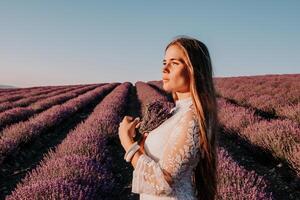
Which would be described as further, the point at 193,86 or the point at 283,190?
the point at 283,190

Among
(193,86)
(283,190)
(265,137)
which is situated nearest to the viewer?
(193,86)

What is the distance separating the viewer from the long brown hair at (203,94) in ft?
5.79

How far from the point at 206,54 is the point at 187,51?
0.27 feet

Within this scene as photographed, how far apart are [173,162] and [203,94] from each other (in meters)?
0.32

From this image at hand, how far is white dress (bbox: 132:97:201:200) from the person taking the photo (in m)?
1.71

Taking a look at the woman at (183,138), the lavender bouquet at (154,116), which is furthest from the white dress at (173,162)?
the lavender bouquet at (154,116)

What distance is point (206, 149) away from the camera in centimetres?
177

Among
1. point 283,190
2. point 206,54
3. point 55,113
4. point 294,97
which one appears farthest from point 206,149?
point 294,97

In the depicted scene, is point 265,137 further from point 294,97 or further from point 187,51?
point 294,97

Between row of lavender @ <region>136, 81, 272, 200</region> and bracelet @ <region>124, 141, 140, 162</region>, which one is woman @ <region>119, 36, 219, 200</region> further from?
row of lavender @ <region>136, 81, 272, 200</region>

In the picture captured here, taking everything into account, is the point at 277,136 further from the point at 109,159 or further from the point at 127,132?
the point at 127,132

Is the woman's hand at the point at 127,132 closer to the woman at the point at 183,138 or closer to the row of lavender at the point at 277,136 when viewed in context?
the woman at the point at 183,138

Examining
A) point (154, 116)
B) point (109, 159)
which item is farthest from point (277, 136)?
point (154, 116)

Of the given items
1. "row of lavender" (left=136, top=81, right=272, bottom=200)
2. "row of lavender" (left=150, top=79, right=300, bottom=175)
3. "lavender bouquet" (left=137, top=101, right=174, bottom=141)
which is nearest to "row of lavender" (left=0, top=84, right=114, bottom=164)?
"row of lavender" (left=150, top=79, right=300, bottom=175)
